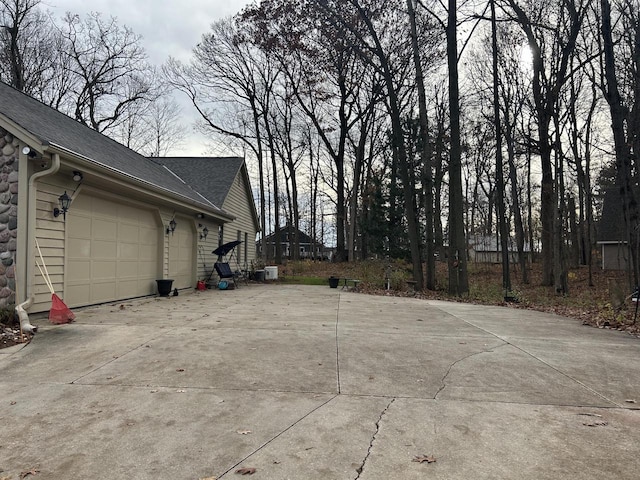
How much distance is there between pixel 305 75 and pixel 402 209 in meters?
9.64

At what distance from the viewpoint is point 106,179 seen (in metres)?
8.42

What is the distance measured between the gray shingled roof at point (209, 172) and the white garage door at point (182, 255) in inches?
125

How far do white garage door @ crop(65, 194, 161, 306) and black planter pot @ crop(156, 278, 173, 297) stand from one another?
0.18 meters

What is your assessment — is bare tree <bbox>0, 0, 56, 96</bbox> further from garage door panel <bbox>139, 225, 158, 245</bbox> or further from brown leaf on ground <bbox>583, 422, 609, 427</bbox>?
brown leaf on ground <bbox>583, 422, 609, 427</bbox>

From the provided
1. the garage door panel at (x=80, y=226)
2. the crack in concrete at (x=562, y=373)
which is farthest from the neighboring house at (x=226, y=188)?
the crack in concrete at (x=562, y=373)

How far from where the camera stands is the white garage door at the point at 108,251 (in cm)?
822

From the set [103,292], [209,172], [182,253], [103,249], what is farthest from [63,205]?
[209,172]

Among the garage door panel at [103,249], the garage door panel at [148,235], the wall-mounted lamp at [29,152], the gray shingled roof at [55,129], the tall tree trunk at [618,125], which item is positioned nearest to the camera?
the wall-mounted lamp at [29,152]

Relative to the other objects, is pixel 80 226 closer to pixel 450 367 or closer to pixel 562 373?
pixel 450 367

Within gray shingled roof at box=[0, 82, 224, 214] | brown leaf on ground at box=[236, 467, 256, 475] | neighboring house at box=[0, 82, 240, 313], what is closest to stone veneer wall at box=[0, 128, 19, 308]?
neighboring house at box=[0, 82, 240, 313]

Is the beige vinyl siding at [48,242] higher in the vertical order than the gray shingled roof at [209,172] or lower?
lower

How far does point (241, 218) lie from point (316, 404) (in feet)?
57.8

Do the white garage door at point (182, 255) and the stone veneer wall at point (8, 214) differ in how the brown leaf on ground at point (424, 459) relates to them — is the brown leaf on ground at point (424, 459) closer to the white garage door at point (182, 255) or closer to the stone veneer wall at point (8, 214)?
the stone veneer wall at point (8, 214)

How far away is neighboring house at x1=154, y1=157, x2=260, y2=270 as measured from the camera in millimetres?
17484
